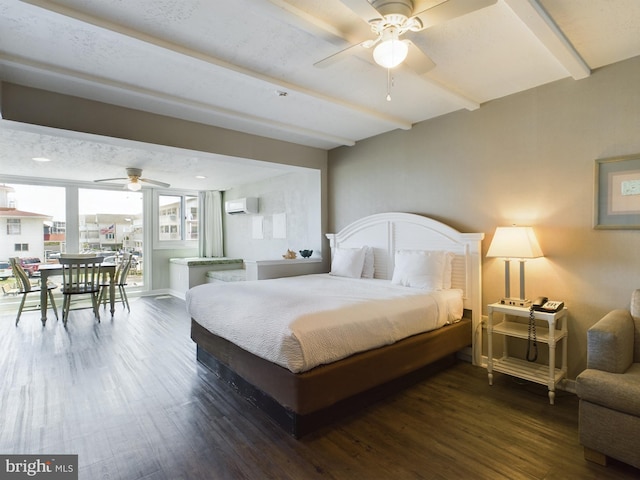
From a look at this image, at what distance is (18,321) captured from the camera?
4730 millimetres

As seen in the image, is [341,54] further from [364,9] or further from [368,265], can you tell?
[368,265]

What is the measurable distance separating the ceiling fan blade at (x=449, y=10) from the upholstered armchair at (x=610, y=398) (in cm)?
185

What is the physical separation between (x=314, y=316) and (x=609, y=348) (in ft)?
5.49

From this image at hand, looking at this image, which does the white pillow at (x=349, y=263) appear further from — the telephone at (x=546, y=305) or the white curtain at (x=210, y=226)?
the white curtain at (x=210, y=226)

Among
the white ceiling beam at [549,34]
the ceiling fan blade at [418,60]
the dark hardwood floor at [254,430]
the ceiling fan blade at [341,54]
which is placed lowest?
the dark hardwood floor at [254,430]

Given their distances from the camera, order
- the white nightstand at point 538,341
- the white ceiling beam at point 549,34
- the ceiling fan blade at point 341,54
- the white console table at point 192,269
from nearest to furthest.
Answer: the white ceiling beam at point 549,34 < the ceiling fan blade at point 341,54 < the white nightstand at point 538,341 < the white console table at point 192,269

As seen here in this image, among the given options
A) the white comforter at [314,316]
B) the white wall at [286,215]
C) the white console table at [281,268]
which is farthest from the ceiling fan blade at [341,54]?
the white wall at [286,215]

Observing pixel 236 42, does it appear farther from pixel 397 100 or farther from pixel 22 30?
pixel 397 100

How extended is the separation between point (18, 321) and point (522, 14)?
656cm

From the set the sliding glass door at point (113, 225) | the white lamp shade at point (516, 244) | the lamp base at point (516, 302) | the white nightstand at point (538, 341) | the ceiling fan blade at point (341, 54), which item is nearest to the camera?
the ceiling fan blade at point (341, 54)

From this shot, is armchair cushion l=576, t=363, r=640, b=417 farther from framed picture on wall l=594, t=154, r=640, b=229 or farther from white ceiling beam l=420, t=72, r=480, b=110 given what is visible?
white ceiling beam l=420, t=72, r=480, b=110

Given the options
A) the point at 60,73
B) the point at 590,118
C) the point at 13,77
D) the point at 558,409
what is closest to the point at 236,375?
the point at 558,409

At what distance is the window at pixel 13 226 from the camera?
5.77m

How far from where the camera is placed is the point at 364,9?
158 centimetres
